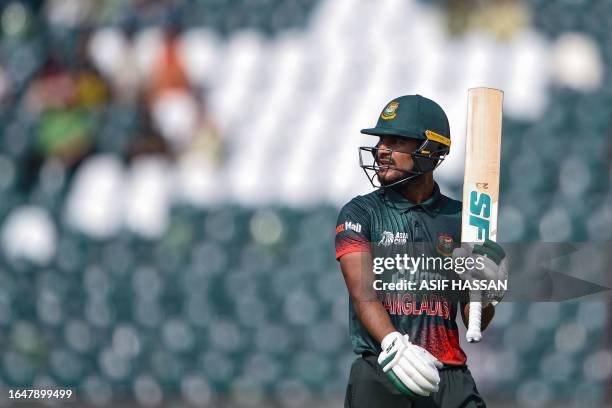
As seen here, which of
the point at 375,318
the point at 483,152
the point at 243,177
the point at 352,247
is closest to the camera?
the point at 375,318

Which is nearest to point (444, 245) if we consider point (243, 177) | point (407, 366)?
point (407, 366)

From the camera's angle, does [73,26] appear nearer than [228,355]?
No

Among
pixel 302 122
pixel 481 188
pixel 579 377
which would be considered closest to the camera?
pixel 481 188

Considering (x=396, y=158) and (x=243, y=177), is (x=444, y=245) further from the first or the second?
(x=243, y=177)

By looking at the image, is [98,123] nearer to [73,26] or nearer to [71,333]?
[73,26]

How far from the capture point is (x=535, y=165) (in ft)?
20.7

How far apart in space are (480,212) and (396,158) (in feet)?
0.92

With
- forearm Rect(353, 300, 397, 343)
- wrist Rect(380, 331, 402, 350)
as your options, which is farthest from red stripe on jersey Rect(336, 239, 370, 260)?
wrist Rect(380, 331, 402, 350)

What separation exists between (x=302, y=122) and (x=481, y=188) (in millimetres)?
3397

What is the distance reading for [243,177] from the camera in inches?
247

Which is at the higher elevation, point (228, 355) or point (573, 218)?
point (573, 218)

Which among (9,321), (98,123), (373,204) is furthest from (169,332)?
(373,204)

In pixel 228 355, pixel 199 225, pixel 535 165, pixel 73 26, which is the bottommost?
pixel 228 355

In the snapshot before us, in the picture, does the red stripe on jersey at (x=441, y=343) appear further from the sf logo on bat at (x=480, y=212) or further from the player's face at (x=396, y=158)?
the player's face at (x=396, y=158)
